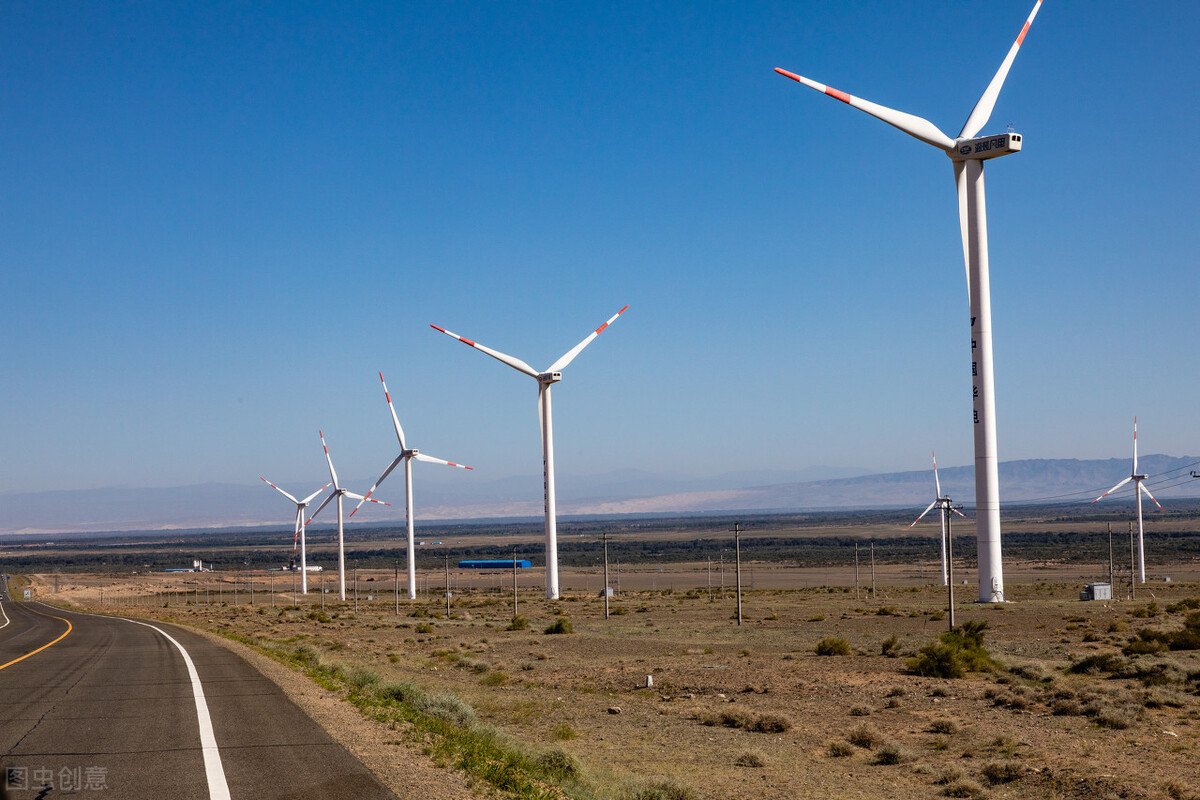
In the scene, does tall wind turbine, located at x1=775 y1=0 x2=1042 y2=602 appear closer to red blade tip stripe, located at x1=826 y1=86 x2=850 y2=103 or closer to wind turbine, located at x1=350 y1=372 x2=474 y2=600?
red blade tip stripe, located at x1=826 y1=86 x2=850 y2=103

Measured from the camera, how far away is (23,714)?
18.4 m

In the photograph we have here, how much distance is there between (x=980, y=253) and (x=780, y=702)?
23893 mm

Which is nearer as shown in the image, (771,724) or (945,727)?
(945,727)

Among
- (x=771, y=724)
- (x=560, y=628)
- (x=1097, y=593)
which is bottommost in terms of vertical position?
(x=1097, y=593)

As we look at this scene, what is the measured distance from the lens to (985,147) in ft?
145

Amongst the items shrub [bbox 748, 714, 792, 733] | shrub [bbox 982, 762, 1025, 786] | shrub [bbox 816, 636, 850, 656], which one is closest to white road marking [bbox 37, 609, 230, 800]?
shrub [bbox 748, 714, 792, 733]

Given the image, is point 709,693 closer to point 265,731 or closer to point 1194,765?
point 1194,765

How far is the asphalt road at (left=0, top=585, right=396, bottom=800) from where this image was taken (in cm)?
1227

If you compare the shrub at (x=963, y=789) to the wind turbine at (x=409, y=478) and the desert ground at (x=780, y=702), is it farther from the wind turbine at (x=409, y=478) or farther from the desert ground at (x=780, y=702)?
the wind turbine at (x=409, y=478)

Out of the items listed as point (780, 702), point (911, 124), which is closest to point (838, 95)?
point (911, 124)

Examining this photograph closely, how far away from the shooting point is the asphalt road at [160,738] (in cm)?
1227

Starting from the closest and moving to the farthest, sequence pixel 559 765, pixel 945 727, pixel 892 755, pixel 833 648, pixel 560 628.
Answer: pixel 559 765 → pixel 892 755 → pixel 945 727 → pixel 833 648 → pixel 560 628

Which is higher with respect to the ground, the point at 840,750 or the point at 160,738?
the point at 160,738

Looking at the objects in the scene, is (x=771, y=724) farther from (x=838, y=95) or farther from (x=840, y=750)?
(x=838, y=95)
